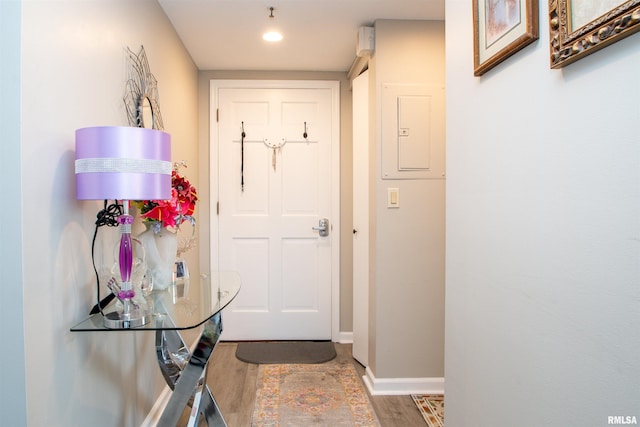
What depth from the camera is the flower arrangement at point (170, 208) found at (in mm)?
1476

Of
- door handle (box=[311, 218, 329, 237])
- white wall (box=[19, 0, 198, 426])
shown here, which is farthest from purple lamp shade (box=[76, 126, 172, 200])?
door handle (box=[311, 218, 329, 237])

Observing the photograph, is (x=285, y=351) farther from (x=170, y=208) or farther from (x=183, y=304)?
(x=170, y=208)

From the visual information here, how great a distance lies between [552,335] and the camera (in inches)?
33.9

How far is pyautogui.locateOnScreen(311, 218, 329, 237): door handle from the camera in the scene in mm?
3264

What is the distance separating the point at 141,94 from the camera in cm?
185

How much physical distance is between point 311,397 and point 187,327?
1.41m

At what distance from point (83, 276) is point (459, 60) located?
1533 mm

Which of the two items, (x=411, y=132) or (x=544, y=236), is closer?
(x=544, y=236)

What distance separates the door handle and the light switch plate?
1.01m

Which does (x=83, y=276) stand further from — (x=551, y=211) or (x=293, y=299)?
(x=293, y=299)

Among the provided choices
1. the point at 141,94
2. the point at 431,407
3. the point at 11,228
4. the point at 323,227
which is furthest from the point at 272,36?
the point at 431,407

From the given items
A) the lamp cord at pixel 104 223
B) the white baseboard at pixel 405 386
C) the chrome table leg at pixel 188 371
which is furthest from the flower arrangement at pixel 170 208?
the white baseboard at pixel 405 386

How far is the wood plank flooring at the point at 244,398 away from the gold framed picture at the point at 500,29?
1.82 metres

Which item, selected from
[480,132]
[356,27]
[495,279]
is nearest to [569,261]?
[495,279]
